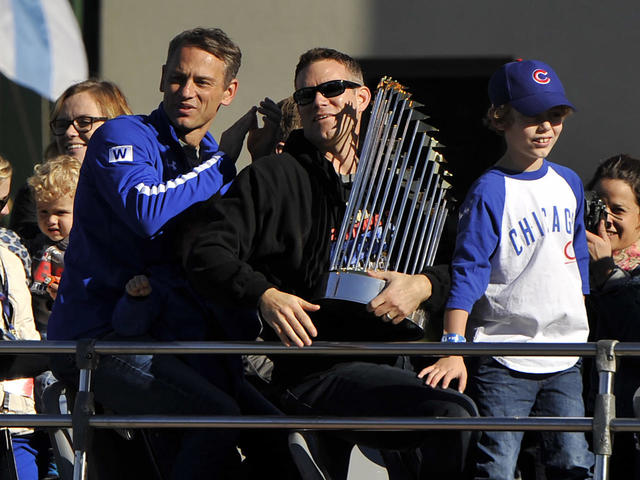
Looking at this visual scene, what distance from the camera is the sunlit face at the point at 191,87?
151 inches

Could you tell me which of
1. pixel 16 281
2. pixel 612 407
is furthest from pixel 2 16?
pixel 612 407

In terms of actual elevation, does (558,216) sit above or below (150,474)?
above

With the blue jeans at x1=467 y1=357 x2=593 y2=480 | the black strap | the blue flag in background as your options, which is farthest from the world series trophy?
the blue flag in background

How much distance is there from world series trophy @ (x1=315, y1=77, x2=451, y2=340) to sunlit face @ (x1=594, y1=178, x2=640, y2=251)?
139cm

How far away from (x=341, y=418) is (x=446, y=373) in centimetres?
49

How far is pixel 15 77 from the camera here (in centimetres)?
743

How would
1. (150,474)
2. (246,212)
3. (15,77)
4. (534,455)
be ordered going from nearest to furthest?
(246,212)
(150,474)
(534,455)
(15,77)

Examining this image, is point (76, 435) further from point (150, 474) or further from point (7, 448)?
point (7, 448)

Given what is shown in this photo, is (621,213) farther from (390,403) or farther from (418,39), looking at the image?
(418,39)

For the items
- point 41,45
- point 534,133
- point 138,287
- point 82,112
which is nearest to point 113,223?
point 138,287

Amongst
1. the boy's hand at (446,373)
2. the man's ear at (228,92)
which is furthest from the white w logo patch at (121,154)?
the boy's hand at (446,373)

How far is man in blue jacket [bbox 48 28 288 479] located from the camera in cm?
352

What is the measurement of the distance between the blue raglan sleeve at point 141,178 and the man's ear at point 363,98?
49 centimetres

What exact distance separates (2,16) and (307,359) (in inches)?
187
